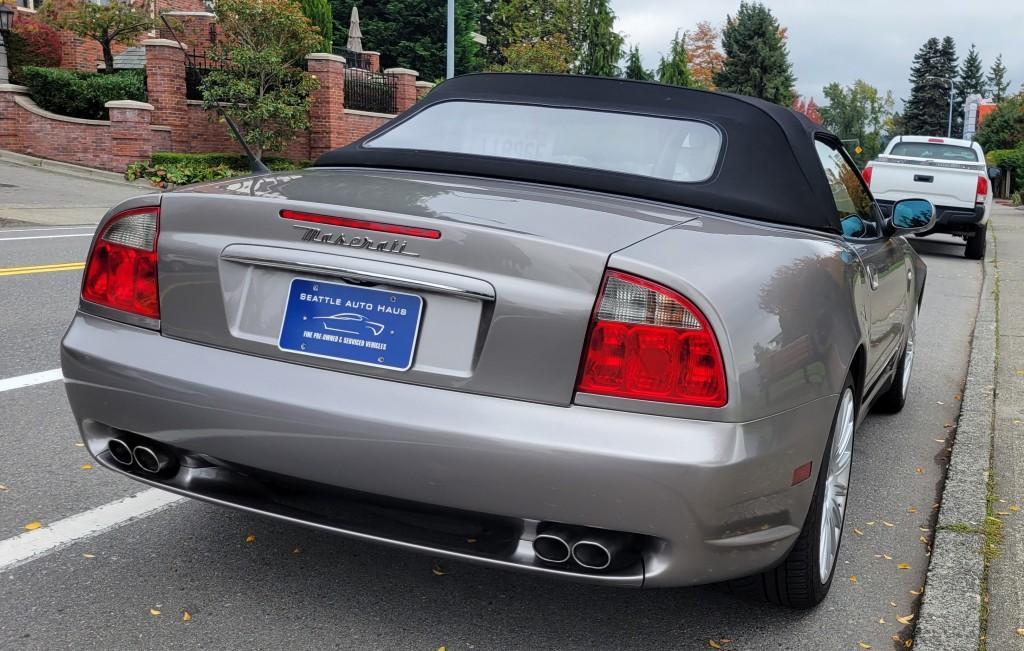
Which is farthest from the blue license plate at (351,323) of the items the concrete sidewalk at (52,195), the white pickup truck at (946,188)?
the white pickup truck at (946,188)

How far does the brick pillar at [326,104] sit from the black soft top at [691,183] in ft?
76.6

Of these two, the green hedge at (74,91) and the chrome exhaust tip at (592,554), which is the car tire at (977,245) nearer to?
the chrome exhaust tip at (592,554)

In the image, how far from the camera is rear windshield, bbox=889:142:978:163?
17.1m

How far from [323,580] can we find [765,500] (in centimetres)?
139

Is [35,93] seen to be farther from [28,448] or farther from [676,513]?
[676,513]

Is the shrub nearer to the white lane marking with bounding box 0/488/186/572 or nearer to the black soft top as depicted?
the white lane marking with bounding box 0/488/186/572

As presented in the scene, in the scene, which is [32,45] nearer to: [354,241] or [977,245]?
[977,245]

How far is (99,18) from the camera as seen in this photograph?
88.1 ft

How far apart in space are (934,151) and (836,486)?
15339 mm

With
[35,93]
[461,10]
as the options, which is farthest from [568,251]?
[461,10]

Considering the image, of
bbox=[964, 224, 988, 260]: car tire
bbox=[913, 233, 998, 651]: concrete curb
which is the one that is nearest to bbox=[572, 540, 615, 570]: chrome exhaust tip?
bbox=[913, 233, 998, 651]: concrete curb

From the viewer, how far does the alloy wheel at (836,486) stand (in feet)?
10.6

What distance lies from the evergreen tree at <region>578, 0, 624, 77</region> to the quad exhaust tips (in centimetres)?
4044

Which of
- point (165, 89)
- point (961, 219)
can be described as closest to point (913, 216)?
point (961, 219)
